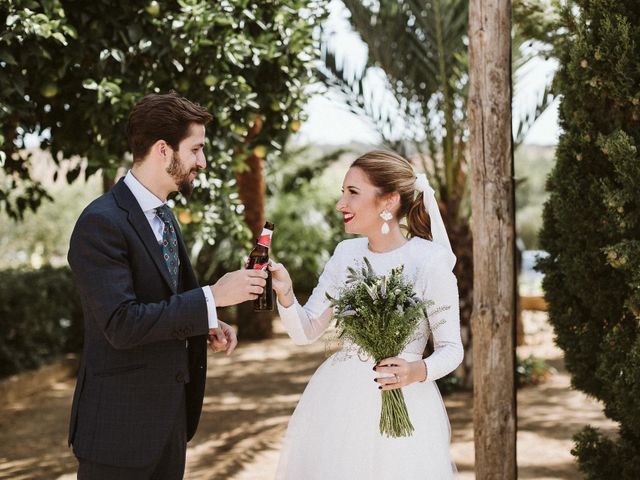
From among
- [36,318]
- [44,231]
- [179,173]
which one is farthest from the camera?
[44,231]

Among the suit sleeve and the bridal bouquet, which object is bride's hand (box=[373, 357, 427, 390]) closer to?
the bridal bouquet

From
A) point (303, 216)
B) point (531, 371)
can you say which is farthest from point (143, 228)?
point (303, 216)

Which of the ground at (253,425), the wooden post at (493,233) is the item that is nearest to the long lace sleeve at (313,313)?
the wooden post at (493,233)

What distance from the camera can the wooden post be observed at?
4.16m

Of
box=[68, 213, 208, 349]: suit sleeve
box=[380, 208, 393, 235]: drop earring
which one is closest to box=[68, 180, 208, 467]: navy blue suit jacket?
box=[68, 213, 208, 349]: suit sleeve

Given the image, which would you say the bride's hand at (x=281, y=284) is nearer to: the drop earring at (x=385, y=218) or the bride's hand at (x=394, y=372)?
the drop earring at (x=385, y=218)

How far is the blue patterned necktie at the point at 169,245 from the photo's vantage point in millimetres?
2987

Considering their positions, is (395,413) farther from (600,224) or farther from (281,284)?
(600,224)

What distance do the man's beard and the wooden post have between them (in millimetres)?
1867

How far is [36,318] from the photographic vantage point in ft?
27.5

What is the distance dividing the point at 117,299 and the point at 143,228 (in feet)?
1.10

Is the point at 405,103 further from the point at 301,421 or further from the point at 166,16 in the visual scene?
the point at 301,421

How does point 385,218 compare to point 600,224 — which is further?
point 600,224

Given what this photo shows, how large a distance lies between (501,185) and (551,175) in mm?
496
